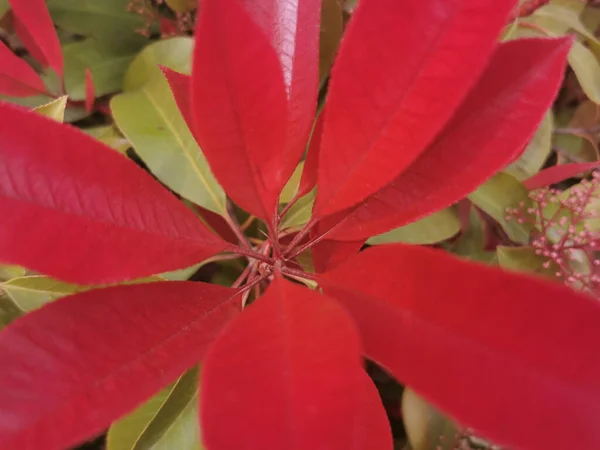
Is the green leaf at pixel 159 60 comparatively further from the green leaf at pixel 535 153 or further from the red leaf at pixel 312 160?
the green leaf at pixel 535 153

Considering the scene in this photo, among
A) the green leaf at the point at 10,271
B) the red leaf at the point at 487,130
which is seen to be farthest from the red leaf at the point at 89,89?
the red leaf at the point at 487,130

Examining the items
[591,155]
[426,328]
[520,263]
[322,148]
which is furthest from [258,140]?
[591,155]

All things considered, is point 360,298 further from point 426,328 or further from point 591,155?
point 591,155

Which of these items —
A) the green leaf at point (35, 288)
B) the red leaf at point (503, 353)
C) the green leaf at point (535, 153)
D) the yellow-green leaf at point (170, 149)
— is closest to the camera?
the red leaf at point (503, 353)

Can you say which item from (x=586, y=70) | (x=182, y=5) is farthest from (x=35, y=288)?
(x=586, y=70)

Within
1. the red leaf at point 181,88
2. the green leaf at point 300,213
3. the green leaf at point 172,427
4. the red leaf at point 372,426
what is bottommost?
the green leaf at point 172,427

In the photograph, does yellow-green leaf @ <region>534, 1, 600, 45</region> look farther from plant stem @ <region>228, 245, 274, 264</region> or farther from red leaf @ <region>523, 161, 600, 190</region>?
plant stem @ <region>228, 245, 274, 264</region>

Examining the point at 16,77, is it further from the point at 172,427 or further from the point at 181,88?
the point at 172,427
